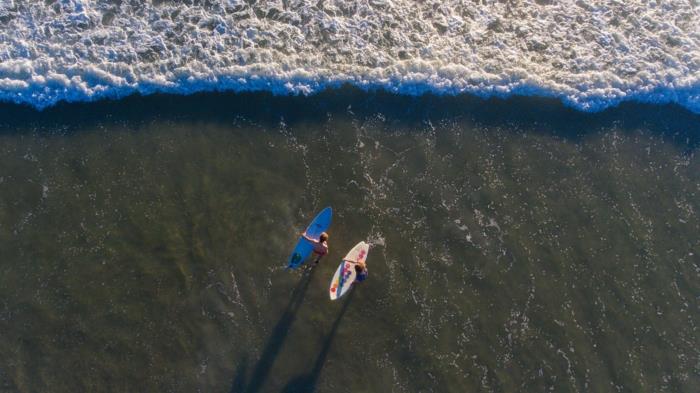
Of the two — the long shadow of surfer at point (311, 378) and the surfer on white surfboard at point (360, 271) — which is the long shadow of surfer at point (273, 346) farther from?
the surfer on white surfboard at point (360, 271)

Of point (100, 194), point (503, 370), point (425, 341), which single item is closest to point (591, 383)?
point (503, 370)

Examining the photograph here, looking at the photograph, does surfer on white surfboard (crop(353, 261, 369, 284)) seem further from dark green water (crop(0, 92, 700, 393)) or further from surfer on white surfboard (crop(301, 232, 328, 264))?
surfer on white surfboard (crop(301, 232, 328, 264))

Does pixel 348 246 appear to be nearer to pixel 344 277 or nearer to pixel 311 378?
pixel 344 277

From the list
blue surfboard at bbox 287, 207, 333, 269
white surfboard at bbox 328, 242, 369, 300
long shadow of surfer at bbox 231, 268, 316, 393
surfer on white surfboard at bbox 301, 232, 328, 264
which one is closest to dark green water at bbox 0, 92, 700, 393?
long shadow of surfer at bbox 231, 268, 316, 393

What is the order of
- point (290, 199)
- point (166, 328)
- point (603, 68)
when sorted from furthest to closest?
point (603, 68) < point (290, 199) < point (166, 328)

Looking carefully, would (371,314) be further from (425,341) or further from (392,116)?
(392,116)

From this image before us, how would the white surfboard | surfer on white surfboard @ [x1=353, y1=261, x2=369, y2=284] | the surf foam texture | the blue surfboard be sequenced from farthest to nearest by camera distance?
1. the surf foam texture
2. the blue surfboard
3. the white surfboard
4. surfer on white surfboard @ [x1=353, y1=261, x2=369, y2=284]
